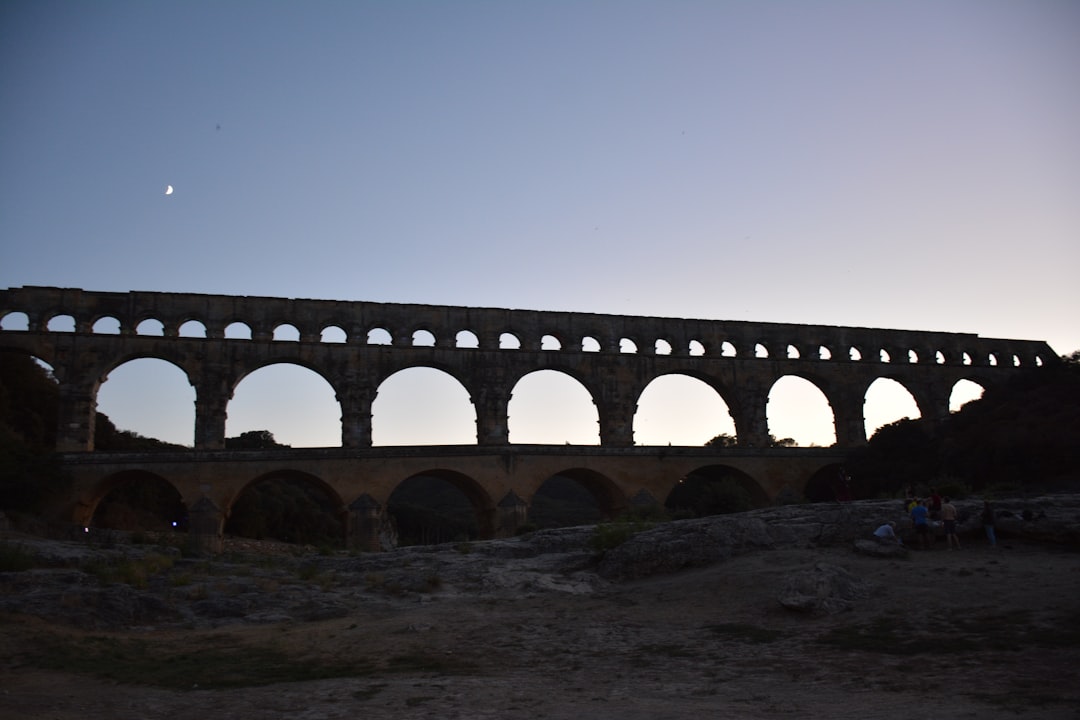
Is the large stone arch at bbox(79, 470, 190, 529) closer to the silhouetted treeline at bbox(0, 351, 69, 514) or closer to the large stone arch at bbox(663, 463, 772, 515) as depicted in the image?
the silhouetted treeline at bbox(0, 351, 69, 514)

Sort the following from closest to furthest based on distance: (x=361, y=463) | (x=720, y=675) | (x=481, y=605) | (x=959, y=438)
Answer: (x=720, y=675), (x=481, y=605), (x=361, y=463), (x=959, y=438)

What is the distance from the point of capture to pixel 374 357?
104 ft

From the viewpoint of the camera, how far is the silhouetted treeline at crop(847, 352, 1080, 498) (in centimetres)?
2792

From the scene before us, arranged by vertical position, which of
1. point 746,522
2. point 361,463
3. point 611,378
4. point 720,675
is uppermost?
point 611,378

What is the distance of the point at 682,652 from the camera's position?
10.8 m

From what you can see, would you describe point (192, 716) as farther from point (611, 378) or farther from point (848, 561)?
point (611, 378)

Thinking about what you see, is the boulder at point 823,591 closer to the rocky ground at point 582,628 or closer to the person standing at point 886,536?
the rocky ground at point 582,628

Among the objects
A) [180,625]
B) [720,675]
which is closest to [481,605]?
[180,625]

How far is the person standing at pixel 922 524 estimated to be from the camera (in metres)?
15.7

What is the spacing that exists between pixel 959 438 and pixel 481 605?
76.6 feet

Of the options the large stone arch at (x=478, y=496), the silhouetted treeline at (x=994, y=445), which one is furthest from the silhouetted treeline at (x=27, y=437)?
the silhouetted treeline at (x=994, y=445)

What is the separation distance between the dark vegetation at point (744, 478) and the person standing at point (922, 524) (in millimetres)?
6607

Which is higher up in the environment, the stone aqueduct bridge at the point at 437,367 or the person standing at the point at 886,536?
the stone aqueduct bridge at the point at 437,367

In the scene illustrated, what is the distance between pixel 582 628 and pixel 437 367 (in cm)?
2110
